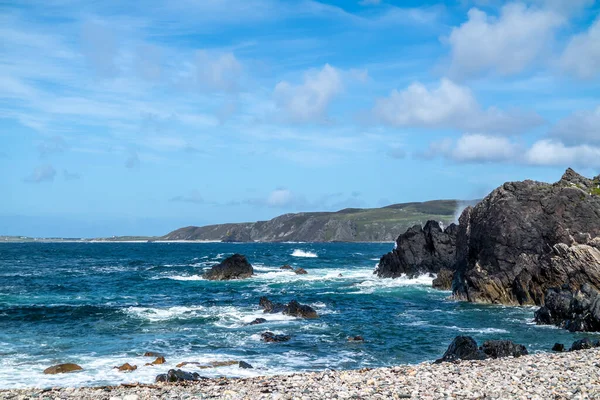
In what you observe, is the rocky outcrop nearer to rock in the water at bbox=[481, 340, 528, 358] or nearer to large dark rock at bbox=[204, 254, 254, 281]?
rock in the water at bbox=[481, 340, 528, 358]

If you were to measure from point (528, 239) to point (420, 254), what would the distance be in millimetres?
28391

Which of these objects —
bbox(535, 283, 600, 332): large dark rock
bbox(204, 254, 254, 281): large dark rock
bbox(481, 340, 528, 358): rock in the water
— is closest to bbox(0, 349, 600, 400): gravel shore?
bbox(481, 340, 528, 358): rock in the water

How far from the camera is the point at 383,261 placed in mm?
80688

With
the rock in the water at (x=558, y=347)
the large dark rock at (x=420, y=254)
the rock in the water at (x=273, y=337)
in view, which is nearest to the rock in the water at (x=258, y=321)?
the rock in the water at (x=273, y=337)

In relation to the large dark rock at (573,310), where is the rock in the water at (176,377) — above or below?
below

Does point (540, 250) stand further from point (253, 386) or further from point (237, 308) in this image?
point (253, 386)

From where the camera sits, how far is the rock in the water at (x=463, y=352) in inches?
977

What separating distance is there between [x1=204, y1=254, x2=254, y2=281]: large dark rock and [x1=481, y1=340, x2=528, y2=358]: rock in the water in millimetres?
57170

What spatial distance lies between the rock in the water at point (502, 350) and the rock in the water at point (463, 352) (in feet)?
1.62

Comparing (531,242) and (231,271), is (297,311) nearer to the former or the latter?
(531,242)

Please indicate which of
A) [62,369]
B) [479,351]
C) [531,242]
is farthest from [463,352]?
[531,242]

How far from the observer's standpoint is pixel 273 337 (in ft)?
107

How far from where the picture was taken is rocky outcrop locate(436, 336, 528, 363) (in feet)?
81.7

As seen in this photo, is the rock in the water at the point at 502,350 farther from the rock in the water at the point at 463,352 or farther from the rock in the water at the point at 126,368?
the rock in the water at the point at 126,368
